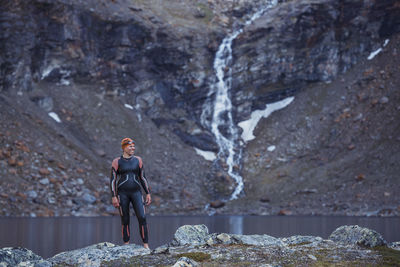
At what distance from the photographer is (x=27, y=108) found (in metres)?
52.2

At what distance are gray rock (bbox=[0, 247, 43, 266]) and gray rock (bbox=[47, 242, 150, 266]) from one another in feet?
1.36

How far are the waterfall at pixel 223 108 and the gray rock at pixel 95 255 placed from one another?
171 feet

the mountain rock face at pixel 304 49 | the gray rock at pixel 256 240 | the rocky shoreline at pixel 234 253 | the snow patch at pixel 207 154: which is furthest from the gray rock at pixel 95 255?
the mountain rock face at pixel 304 49

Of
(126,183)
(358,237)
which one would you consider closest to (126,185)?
(126,183)

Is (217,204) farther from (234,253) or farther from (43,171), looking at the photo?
(234,253)

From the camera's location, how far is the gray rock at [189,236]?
1148 cm

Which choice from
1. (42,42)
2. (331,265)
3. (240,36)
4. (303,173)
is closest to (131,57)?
(42,42)

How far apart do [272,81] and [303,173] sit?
19.0 metres

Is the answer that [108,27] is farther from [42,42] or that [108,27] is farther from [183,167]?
[183,167]

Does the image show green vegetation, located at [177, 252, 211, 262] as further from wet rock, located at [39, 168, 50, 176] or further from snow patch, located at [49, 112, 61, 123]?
snow patch, located at [49, 112, 61, 123]

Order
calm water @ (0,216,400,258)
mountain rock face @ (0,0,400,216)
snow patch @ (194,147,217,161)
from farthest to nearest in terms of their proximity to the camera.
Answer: snow patch @ (194,147,217,161)
mountain rock face @ (0,0,400,216)
calm water @ (0,216,400,258)

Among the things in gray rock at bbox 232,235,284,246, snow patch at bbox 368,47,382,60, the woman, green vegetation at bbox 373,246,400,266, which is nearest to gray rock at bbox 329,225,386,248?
green vegetation at bbox 373,246,400,266

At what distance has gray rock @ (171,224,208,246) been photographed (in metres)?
11.5

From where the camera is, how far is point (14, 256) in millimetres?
9141
